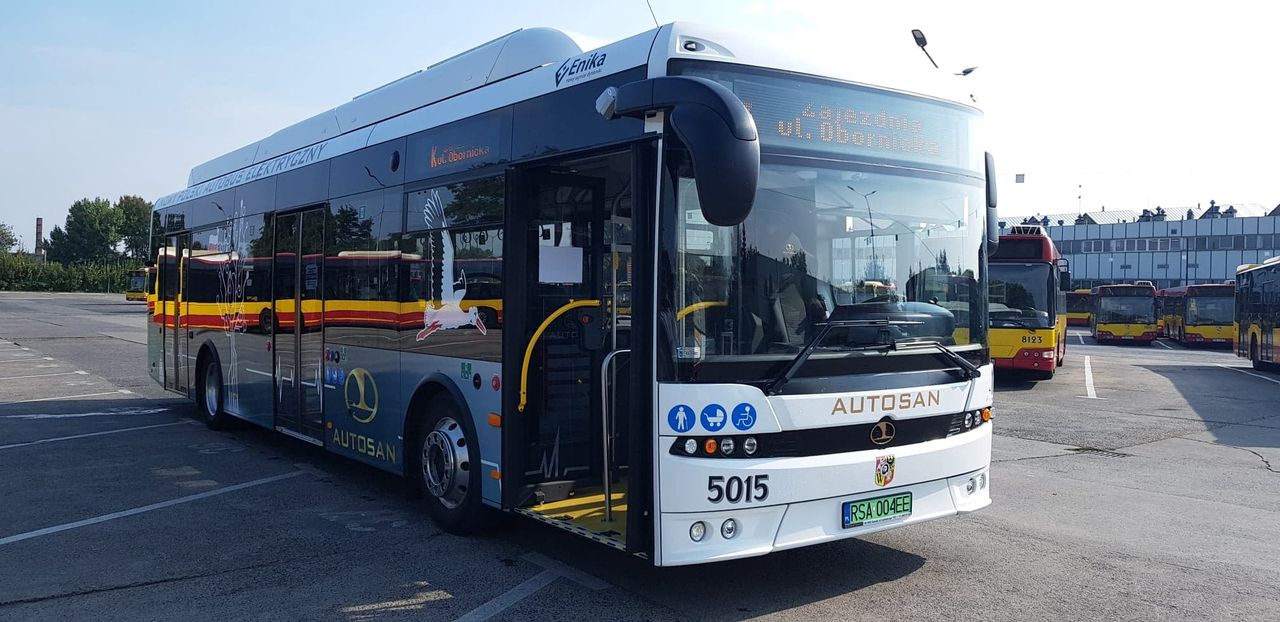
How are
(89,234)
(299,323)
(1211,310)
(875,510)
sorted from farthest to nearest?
1. (89,234)
2. (1211,310)
3. (299,323)
4. (875,510)

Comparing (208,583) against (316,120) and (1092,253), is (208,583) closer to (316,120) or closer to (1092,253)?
(316,120)

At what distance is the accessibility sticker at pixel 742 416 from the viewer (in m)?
4.91

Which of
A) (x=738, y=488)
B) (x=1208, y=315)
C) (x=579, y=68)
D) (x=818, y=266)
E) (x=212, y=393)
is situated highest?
(x=579, y=68)

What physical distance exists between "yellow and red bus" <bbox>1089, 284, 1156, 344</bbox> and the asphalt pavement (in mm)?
32220

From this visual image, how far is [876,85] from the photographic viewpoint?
560 centimetres

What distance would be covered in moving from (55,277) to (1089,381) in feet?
295

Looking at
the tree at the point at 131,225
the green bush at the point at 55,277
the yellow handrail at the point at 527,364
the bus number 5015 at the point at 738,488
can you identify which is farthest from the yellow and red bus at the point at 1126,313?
the tree at the point at 131,225

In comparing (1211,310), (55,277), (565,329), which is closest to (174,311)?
(565,329)

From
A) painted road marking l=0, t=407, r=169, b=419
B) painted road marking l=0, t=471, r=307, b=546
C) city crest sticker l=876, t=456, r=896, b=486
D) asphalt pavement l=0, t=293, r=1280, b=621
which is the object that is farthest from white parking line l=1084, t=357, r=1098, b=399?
painted road marking l=0, t=407, r=169, b=419

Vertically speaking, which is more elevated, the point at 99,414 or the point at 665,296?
the point at 665,296

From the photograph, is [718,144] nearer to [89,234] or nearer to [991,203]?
[991,203]

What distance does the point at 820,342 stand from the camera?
16.8 ft

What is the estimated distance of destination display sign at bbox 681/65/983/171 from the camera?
5133 mm

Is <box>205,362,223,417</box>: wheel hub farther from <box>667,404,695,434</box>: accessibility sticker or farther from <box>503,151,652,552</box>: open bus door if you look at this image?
<box>667,404,695,434</box>: accessibility sticker
